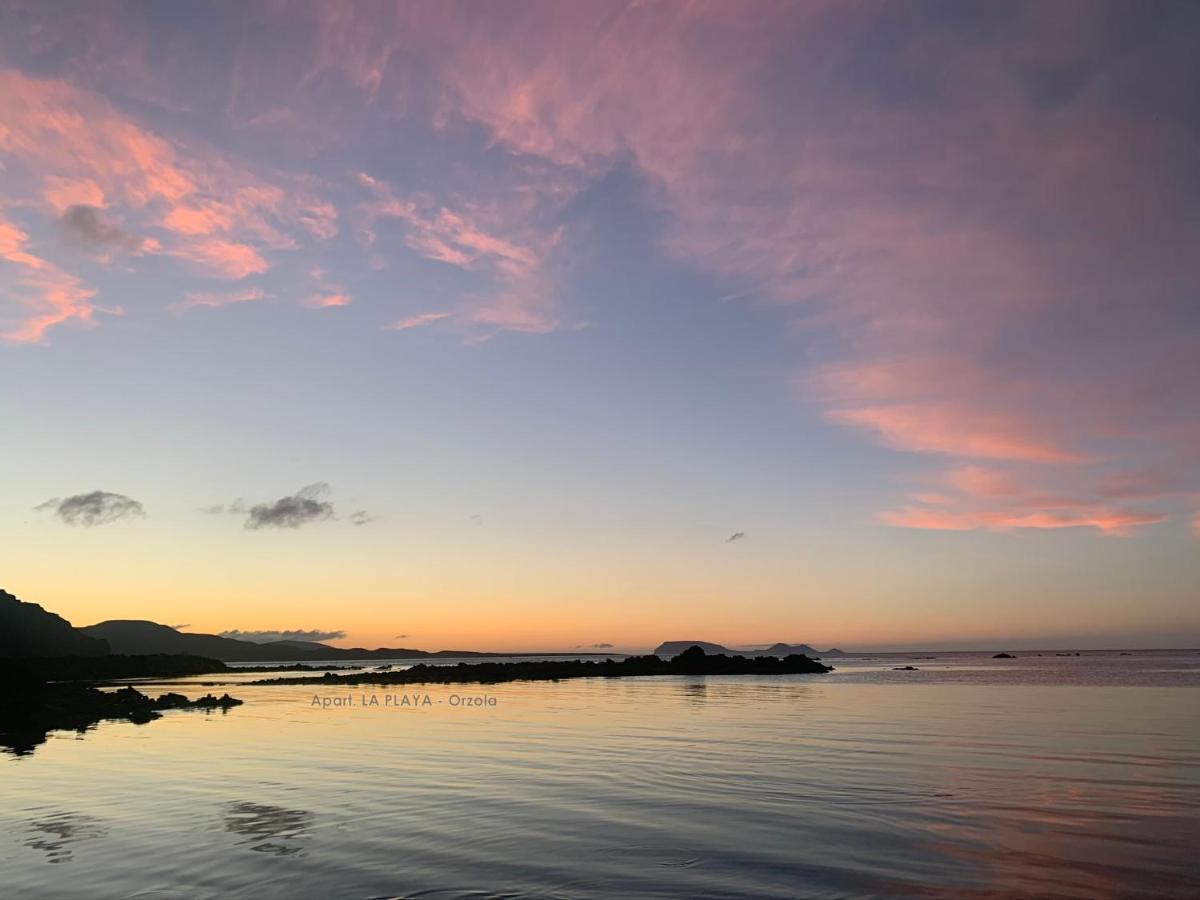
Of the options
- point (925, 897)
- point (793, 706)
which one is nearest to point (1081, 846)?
point (925, 897)

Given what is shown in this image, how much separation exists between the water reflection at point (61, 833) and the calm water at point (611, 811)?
92mm

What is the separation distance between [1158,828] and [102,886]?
21715 millimetres

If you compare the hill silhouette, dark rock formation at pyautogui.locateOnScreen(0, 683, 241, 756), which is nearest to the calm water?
dark rock formation at pyautogui.locateOnScreen(0, 683, 241, 756)

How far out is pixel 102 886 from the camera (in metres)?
13.3

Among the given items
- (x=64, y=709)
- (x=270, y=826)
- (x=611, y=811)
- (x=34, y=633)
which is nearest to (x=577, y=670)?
(x=64, y=709)

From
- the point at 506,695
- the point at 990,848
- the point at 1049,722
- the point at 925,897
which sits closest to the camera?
the point at 925,897

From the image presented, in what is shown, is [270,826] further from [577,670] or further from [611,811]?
[577,670]

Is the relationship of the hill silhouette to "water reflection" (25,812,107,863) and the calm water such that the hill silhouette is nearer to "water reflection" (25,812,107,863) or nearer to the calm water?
the calm water

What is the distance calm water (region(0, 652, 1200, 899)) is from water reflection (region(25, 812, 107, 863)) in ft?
0.30

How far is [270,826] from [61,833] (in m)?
4.47

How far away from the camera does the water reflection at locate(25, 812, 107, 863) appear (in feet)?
51.5

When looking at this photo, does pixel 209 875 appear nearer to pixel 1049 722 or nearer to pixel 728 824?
pixel 728 824

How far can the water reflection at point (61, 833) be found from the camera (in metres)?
15.7

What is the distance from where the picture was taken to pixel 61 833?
17.3m
